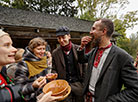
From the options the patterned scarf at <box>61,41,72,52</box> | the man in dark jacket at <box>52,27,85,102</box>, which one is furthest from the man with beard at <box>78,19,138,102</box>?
the patterned scarf at <box>61,41,72,52</box>

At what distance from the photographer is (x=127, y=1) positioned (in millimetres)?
16844

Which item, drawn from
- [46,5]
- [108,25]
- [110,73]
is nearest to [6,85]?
[110,73]

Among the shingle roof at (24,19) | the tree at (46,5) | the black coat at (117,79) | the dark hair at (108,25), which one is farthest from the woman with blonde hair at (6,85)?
the tree at (46,5)

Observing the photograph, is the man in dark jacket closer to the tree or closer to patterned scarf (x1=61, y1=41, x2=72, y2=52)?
patterned scarf (x1=61, y1=41, x2=72, y2=52)

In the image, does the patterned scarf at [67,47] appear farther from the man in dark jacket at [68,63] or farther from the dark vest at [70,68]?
the dark vest at [70,68]

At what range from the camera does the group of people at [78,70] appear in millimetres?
938

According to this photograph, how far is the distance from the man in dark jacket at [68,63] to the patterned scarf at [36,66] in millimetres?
405

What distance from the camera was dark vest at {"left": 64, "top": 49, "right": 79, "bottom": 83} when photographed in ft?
6.91

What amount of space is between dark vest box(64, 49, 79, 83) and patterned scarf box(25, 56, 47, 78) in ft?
1.97

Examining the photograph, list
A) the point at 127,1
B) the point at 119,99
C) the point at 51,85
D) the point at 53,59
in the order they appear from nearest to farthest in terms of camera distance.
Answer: the point at 119,99, the point at 51,85, the point at 53,59, the point at 127,1

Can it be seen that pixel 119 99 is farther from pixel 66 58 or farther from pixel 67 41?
pixel 67 41

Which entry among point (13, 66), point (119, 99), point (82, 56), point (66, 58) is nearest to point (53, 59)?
point (66, 58)

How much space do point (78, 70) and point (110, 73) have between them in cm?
93

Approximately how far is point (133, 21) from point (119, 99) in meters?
21.8
